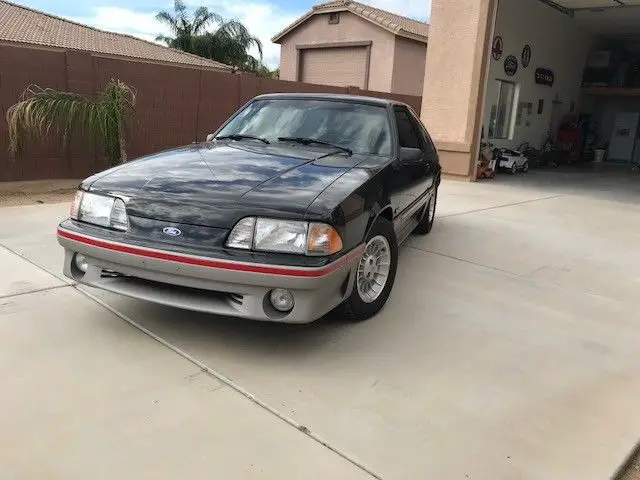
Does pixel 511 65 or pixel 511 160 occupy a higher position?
pixel 511 65

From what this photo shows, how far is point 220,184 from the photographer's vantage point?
127 inches

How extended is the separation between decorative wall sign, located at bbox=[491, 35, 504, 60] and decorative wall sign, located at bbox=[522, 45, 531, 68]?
1.58 meters

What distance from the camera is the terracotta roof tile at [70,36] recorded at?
1827 cm

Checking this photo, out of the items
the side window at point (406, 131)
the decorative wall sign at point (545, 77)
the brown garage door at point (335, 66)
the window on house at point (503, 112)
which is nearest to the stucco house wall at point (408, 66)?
the brown garage door at point (335, 66)

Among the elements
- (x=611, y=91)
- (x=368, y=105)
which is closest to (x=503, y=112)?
(x=611, y=91)

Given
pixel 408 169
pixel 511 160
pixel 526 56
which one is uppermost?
pixel 526 56

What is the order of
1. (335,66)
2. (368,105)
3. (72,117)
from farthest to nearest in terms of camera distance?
(335,66), (72,117), (368,105)

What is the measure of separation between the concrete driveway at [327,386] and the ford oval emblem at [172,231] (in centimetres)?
70

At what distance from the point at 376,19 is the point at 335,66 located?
305 centimetres

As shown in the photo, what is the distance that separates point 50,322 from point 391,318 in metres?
2.24

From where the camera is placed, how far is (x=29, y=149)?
27.3ft

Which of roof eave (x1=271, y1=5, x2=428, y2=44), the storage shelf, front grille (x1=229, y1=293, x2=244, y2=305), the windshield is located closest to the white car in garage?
the storage shelf

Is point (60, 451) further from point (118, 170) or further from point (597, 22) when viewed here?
point (597, 22)

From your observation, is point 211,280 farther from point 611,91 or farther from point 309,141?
point 611,91
